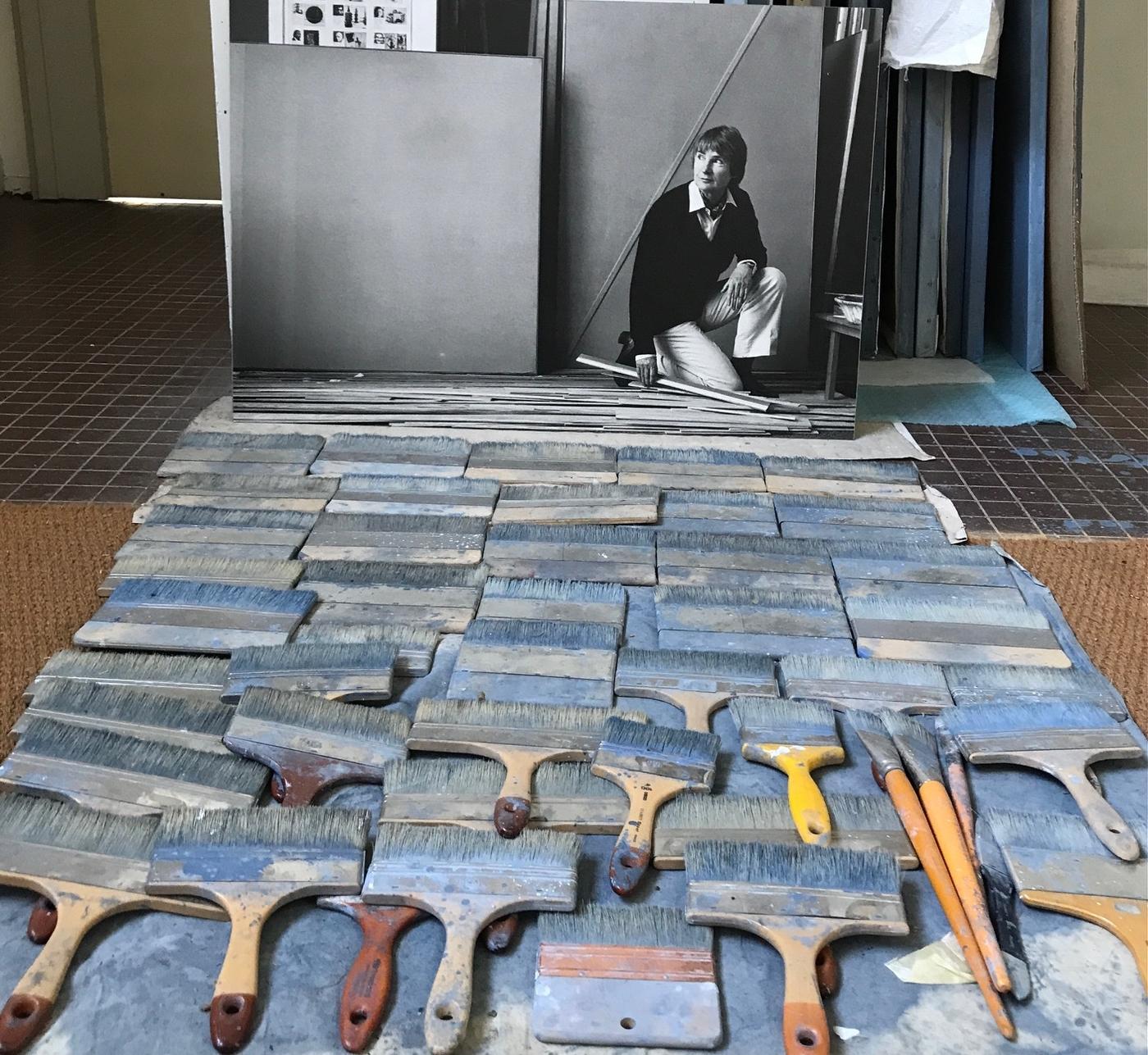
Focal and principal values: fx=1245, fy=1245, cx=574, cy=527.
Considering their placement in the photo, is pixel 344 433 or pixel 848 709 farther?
pixel 344 433

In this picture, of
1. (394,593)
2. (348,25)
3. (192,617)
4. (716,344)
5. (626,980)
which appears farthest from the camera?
(716,344)

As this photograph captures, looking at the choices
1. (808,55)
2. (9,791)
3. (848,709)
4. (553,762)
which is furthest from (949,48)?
(9,791)

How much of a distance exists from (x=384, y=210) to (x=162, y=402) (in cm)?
75

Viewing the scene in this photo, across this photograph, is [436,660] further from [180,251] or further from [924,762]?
[180,251]

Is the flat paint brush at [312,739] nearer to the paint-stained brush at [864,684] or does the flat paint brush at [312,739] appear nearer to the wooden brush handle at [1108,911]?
the paint-stained brush at [864,684]

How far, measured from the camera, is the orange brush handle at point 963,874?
129cm

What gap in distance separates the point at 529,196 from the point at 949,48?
46.7 inches

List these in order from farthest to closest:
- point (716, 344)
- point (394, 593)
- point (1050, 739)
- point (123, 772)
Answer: point (716, 344) < point (394, 593) < point (1050, 739) < point (123, 772)

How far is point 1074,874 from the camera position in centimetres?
142

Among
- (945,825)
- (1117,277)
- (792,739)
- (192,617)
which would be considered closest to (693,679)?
(792,739)

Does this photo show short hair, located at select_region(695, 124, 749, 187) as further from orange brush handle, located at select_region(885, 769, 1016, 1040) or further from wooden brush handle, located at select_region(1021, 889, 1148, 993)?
wooden brush handle, located at select_region(1021, 889, 1148, 993)

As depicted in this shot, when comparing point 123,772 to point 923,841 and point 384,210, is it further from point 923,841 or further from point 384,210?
point 384,210

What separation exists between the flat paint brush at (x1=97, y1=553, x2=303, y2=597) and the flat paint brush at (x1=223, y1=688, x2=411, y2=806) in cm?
43

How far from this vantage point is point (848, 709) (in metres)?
1.72
